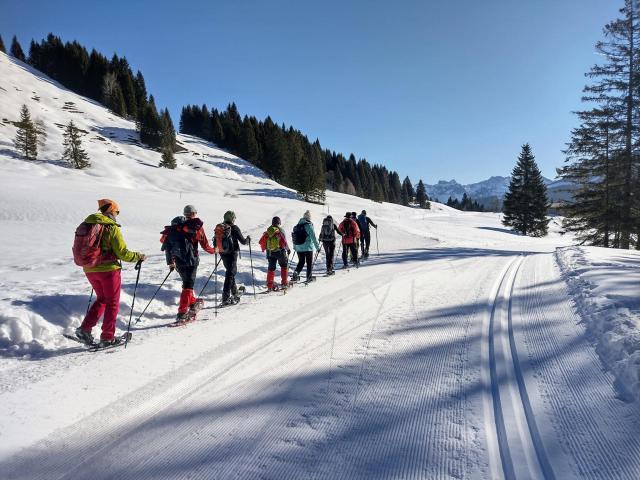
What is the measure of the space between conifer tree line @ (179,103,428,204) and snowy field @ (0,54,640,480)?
4253 centimetres

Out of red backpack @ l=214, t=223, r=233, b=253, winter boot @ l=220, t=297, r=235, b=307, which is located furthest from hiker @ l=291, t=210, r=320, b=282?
winter boot @ l=220, t=297, r=235, b=307

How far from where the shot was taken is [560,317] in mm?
5316

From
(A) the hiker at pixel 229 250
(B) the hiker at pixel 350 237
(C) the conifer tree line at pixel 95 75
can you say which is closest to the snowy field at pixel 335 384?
(A) the hiker at pixel 229 250

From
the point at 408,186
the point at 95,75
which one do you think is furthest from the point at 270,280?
the point at 408,186

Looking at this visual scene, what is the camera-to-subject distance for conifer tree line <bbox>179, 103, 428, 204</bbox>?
53.4 meters

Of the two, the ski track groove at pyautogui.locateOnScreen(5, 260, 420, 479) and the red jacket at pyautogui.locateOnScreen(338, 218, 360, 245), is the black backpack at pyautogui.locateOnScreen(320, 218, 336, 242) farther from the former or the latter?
the ski track groove at pyautogui.locateOnScreen(5, 260, 420, 479)

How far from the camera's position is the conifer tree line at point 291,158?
2101 inches

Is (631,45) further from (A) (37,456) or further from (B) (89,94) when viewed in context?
(B) (89,94)

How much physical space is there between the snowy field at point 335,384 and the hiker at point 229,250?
443 millimetres

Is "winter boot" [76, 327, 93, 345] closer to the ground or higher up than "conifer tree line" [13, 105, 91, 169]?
closer to the ground

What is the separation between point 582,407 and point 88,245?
5.92 metres

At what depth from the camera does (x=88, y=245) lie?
179 inches

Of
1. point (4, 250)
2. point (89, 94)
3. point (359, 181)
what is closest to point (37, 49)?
point (89, 94)

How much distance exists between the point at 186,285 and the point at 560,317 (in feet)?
21.0
